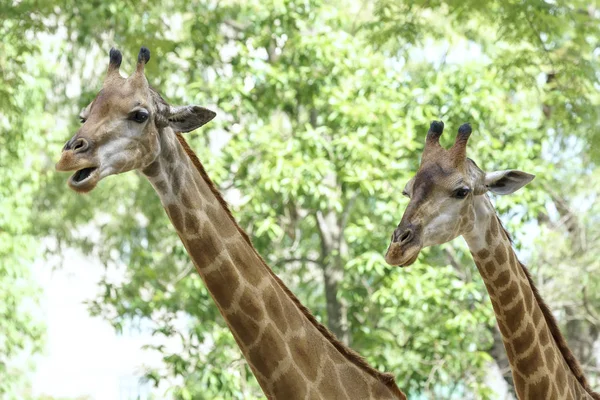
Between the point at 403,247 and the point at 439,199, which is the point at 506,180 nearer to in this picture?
the point at 439,199

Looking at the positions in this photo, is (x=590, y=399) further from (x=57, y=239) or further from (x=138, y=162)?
(x=57, y=239)

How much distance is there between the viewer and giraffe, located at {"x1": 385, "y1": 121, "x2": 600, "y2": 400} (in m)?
4.66

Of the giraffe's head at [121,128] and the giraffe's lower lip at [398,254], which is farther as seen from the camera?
the giraffe's lower lip at [398,254]

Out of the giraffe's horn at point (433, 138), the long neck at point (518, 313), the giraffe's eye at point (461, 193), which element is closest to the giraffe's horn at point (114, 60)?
the giraffe's horn at point (433, 138)

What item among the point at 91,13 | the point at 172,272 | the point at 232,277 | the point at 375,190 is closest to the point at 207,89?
the point at 91,13

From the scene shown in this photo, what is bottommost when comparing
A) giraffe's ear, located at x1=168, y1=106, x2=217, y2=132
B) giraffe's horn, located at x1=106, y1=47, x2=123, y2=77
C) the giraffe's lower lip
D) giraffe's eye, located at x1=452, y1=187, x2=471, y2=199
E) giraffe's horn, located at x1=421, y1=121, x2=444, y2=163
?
the giraffe's lower lip

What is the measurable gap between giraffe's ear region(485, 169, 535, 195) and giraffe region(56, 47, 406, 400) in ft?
3.70

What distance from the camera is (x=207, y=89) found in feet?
36.2

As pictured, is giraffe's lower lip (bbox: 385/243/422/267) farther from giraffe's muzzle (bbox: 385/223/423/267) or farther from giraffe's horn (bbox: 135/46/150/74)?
giraffe's horn (bbox: 135/46/150/74)

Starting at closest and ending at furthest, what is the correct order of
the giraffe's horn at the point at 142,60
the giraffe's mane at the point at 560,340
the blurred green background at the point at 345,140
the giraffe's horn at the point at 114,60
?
the giraffe's horn at the point at 142,60
the giraffe's horn at the point at 114,60
the giraffe's mane at the point at 560,340
the blurred green background at the point at 345,140

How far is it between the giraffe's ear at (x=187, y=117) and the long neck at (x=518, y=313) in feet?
4.74

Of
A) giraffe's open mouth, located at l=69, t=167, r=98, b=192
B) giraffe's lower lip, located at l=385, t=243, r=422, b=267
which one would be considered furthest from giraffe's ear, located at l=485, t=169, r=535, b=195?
giraffe's open mouth, located at l=69, t=167, r=98, b=192

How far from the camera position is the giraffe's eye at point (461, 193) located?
475cm

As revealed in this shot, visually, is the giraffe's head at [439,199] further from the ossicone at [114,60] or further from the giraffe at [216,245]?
the ossicone at [114,60]
